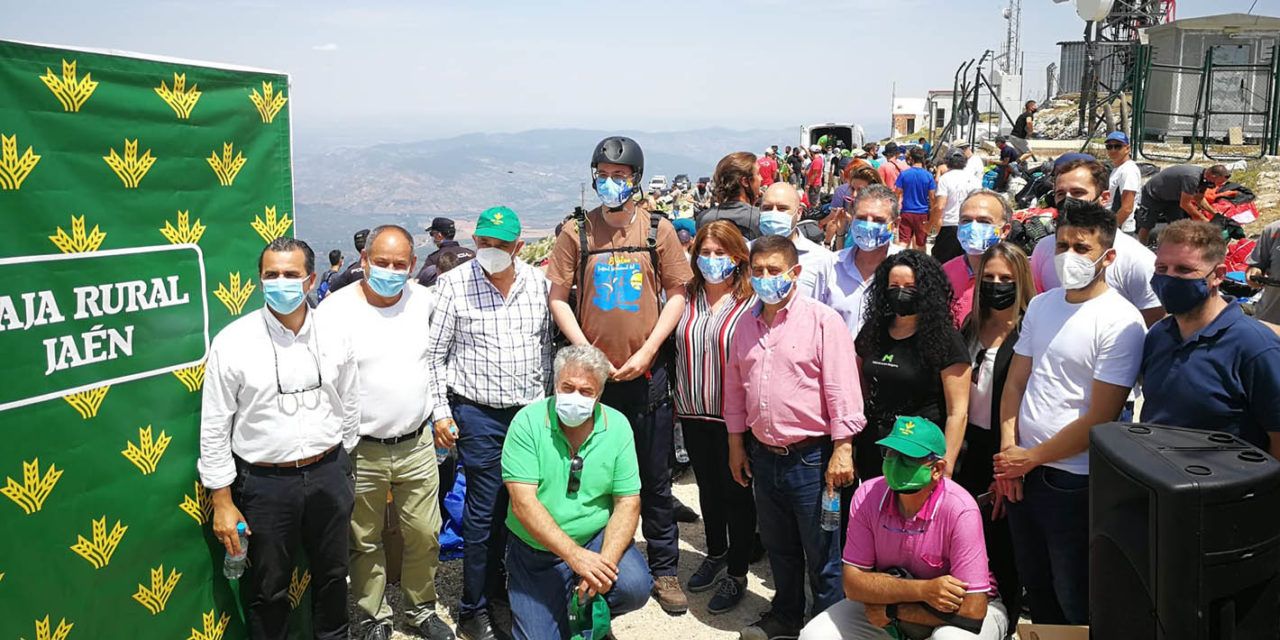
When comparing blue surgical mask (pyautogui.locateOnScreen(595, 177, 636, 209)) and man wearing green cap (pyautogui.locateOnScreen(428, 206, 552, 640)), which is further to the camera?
blue surgical mask (pyautogui.locateOnScreen(595, 177, 636, 209))

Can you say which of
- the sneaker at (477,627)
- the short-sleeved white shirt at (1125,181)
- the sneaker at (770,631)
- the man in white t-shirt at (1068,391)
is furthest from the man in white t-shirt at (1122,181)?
the sneaker at (477,627)

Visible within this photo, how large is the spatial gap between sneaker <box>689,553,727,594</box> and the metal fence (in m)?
13.2

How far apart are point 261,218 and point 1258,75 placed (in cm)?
1969

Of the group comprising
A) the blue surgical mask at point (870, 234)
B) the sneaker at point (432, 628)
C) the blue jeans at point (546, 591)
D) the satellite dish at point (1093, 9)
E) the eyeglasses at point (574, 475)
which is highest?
the satellite dish at point (1093, 9)

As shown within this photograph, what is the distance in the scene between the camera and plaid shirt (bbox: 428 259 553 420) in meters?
4.46

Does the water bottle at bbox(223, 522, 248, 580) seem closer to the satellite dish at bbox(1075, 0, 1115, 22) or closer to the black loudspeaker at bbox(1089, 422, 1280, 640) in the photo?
the black loudspeaker at bbox(1089, 422, 1280, 640)

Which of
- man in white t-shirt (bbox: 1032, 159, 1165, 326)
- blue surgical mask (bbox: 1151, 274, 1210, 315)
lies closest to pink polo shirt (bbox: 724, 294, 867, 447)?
man in white t-shirt (bbox: 1032, 159, 1165, 326)

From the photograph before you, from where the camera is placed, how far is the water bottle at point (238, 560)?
387 centimetres

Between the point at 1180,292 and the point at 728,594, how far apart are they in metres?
2.64

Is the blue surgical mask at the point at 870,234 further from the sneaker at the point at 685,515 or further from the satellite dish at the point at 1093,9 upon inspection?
the satellite dish at the point at 1093,9

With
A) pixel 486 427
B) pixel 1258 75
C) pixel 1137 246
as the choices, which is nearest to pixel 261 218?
pixel 486 427

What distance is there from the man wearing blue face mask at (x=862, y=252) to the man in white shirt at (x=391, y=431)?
2111 millimetres

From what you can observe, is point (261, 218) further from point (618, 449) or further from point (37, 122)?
point (618, 449)

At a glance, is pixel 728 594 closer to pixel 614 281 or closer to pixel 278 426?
pixel 614 281
